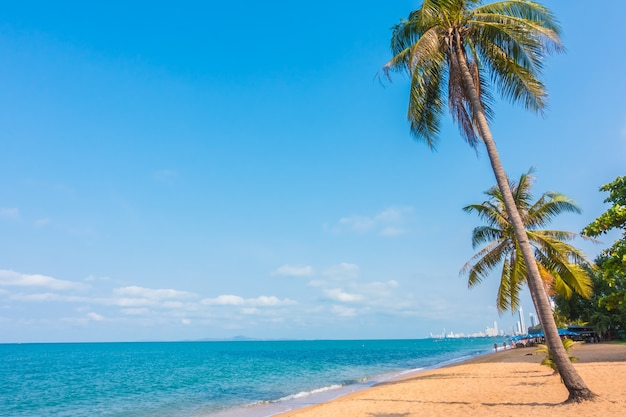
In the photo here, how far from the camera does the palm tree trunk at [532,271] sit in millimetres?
8891

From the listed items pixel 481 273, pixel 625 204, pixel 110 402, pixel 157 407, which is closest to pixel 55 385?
pixel 110 402

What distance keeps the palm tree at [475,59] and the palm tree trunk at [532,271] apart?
3 cm

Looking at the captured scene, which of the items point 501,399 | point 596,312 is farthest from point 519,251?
point 596,312

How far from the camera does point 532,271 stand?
30.6ft

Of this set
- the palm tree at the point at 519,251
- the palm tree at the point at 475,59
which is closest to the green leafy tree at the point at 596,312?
the palm tree at the point at 519,251

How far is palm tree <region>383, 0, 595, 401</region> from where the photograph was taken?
10375 mm

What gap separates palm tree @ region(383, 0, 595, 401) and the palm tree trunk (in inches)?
1.0

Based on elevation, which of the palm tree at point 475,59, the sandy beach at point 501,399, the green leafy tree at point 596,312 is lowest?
the sandy beach at point 501,399

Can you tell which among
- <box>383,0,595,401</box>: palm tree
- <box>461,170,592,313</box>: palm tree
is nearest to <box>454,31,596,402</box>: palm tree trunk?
<box>383,0,595,401</box>: palm tree

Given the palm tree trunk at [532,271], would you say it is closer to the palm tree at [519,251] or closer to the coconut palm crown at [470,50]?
the coconut palm crown at [470,50]

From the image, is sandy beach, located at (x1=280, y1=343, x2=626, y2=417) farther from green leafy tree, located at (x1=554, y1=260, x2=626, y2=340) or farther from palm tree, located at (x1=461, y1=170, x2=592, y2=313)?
green leafy tree, located at (x1=554, y1=260, x2=626, y2=340)

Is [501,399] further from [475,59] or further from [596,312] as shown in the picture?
[596,312]

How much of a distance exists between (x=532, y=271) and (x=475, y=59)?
667 cm

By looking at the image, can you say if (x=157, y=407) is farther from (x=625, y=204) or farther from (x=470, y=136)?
(x=625, y=204)
